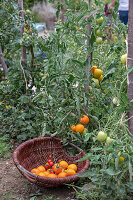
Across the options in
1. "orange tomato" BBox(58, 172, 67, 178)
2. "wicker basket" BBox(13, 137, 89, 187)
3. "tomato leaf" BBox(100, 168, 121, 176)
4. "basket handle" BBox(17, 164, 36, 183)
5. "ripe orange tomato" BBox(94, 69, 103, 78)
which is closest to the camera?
"tomato leaf" BBox(100, 168, 121, 176)

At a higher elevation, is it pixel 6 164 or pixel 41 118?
pixel 41 118

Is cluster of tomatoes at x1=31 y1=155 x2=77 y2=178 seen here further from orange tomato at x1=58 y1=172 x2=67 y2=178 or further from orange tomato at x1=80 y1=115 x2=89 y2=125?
orange tomato at x1=80 y1=115 x2=89 y2=125

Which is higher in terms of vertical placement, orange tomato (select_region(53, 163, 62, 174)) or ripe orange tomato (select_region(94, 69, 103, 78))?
ripe orange tomato (select_region(94, 69, 103, 78))

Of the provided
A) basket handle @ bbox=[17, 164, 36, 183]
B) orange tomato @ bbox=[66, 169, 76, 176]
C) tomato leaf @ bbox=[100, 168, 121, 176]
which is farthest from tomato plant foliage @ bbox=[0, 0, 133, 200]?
basket handle @ bbox=[17, 164, 36, 183]

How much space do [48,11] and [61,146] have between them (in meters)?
8.64

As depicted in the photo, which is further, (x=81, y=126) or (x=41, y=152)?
(x=41, y=152)

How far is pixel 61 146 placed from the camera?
216cm

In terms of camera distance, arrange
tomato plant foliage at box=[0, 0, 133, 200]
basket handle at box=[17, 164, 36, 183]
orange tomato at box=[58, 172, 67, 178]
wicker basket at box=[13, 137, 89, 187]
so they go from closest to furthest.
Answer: tomato plant foliage at box=[0, 0, 133, 200] → basket handle at box=[17, 164, 36, 183] → orange tomato at box=[58, 172, 67, 178] → wicker basket at box=[13, 137, 89, 187]

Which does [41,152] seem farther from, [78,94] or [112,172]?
[112,172]

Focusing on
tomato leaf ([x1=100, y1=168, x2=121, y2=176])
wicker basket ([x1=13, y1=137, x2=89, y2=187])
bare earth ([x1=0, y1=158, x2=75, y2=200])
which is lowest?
bare earth ([x1=0, y1=158, x2=75, y2=200])

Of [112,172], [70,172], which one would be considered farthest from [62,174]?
[112,172]

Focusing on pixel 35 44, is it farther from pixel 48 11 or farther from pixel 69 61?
pixel 48 11

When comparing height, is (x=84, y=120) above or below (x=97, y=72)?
below

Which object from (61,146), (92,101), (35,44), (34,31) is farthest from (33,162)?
(34,31)
